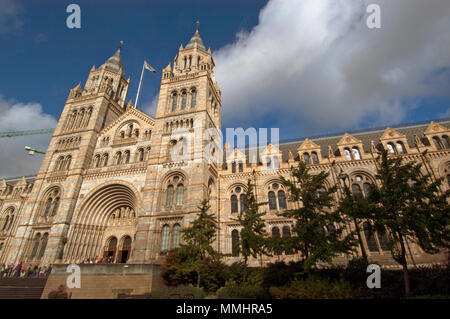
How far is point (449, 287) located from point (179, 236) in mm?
19250

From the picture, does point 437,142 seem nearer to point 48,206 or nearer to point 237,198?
point 237,198

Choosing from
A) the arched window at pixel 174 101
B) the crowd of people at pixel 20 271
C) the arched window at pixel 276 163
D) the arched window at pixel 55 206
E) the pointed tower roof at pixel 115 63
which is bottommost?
the crowd of people at pixel 20 271

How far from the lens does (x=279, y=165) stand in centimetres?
2862

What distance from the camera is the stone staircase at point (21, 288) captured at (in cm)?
1891

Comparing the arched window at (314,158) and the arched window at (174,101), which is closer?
the arched window at (314,158)

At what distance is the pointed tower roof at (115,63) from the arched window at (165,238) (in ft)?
98.1

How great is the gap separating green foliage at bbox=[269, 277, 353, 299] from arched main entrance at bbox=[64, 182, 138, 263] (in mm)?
19325

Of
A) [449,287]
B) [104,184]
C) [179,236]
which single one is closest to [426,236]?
[449,287]

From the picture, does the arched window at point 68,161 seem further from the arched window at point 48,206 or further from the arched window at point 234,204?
the arched window at point 234,204

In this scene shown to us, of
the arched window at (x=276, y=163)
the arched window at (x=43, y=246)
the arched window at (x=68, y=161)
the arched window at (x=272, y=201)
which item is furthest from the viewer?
the arched window at (x=68, y=161)

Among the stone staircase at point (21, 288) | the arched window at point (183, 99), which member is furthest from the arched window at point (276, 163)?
the stone staircase at point (21, 288)

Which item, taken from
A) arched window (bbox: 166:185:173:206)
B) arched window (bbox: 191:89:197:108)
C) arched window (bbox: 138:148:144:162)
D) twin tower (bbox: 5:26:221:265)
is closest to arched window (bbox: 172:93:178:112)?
twin tower (bbox: 5:26:221:265)

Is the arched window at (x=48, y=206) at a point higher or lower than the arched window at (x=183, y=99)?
lower
